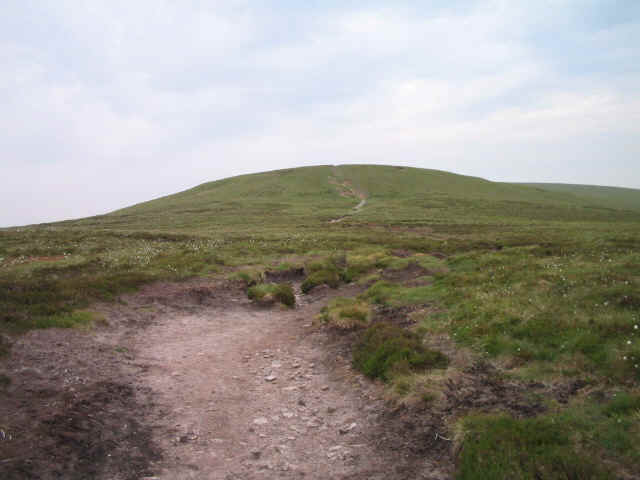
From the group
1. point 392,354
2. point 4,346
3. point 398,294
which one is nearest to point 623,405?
point 392,354

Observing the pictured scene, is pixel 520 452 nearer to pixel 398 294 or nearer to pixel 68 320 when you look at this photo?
pixel 398 294

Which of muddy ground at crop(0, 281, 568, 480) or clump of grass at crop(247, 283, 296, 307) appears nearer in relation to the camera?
muddy ground at crop(0, 281, 568, 480)

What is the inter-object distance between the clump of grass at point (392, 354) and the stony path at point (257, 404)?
1.51ft

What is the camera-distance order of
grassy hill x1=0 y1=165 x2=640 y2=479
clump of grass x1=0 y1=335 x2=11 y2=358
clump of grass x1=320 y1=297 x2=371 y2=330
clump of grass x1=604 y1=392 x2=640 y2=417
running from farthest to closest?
clump of grass x1=320 y1=297 x2=371 y2=330
clump of grass x1=0 y1=335 x2=11 y2=358
clump of grass x1=604 y1=392 x2=640 y2=417
grassy hill x1=0 y1=165 x2=640 y2=479

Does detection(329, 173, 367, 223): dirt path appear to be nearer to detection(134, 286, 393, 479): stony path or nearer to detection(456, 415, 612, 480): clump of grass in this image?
detection(134, 286, 393, 479): stony path

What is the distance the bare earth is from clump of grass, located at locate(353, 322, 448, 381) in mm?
431

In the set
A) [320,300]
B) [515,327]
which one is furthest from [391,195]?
[515,327]

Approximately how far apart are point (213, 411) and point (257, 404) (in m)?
1.01

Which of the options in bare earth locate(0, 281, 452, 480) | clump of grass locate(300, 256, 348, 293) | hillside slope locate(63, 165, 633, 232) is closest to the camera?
bare earth locate(0, 281, 452, 480)

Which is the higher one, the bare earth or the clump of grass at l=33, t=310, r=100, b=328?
the clump of grass at l=33, t=310, r=100, b=328

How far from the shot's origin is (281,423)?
8797 mm

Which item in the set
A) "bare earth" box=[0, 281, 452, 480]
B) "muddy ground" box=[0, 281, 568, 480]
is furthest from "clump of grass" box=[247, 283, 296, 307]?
"muddy ground" box=[0, 281, 568, 480]

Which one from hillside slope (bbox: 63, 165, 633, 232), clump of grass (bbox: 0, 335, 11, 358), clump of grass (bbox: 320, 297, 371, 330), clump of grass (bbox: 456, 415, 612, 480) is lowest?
clump of grass (bbox: 456, 415, 612, 480)

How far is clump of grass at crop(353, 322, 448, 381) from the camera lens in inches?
389
